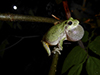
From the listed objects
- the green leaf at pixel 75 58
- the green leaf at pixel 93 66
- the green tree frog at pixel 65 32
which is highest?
the green tree frog at pixel 65 32

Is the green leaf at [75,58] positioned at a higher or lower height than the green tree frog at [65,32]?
lower

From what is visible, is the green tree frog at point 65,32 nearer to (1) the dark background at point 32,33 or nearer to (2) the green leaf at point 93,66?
(2) the green leaf at point 93,66

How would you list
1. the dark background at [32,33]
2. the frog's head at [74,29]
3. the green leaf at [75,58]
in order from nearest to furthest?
the green leaf at [75,58] → the frog's head at [74,29] → the dark background at [32,33]

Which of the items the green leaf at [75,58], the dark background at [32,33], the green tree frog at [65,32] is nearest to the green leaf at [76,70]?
the green leaf at [75,58]

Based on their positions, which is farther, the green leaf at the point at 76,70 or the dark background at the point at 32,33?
the dark background at the point at 32,33

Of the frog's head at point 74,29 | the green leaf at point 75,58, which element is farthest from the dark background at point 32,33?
the green leaf at point 75,58

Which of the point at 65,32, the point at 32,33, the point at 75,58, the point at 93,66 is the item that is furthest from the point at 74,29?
the point at 32,33

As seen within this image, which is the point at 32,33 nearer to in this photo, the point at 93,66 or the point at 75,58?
the point at 75,58

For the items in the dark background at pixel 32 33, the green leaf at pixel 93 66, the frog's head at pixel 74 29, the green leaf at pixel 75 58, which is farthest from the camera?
the dark background at pixel 32 33

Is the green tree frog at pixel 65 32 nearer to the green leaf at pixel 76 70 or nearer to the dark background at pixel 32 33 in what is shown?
the green leaf at pixel 76 70

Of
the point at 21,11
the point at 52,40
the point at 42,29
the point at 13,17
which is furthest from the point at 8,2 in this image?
the point at 52,40

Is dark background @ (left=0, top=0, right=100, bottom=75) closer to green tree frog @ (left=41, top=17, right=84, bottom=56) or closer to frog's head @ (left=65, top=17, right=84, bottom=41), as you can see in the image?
green tree frog @ (left=41, top=17, right=84, bottom=56)
